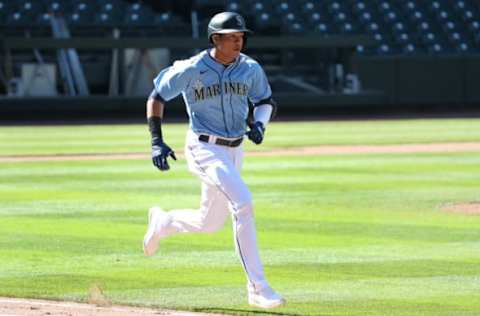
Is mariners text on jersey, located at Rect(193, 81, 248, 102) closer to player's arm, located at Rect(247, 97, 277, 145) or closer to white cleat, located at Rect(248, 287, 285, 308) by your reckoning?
player's arm, located at Rect(247, 97, 277, 145)

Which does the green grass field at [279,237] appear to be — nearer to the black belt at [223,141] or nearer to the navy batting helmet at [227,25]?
the black belt at [223,141]

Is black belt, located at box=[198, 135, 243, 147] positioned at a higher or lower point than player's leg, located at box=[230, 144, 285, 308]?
higher

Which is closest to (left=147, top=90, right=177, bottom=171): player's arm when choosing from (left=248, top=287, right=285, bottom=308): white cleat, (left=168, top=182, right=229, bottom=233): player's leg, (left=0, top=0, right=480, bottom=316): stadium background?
(left=168, top=182, right=229, bottom=233): player's leg

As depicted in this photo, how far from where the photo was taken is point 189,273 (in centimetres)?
926

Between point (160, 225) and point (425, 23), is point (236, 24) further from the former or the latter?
point (425, 23)

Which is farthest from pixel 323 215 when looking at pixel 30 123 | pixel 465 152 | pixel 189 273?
pixel 30 123

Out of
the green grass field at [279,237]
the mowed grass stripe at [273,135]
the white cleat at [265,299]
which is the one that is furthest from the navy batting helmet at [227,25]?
the mowed grass stripe at [273,135]

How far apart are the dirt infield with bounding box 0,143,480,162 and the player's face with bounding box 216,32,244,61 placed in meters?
12.6

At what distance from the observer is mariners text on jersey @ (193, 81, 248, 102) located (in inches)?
318

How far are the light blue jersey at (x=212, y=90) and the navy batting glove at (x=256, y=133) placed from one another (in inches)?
2.2

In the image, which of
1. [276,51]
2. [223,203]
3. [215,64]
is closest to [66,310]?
[223,203]

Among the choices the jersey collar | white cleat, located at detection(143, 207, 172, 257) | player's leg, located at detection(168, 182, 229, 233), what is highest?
the jersey collar

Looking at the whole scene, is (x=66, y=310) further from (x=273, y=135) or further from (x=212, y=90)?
(x=273, y=135)

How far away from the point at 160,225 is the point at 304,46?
24.8m
